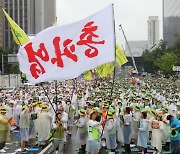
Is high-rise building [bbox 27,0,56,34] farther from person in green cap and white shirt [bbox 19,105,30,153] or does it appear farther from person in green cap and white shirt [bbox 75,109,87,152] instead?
person in green cap and white shirt [bbox 75,109,87,152]

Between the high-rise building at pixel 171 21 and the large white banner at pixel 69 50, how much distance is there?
291 ft

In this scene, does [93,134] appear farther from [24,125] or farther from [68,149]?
[24,125]

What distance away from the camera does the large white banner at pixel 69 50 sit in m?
8.45

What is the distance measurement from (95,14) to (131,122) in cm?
410

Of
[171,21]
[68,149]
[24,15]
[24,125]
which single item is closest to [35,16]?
[24,15]

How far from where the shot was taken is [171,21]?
107625 mm

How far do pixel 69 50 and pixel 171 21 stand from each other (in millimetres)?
102299

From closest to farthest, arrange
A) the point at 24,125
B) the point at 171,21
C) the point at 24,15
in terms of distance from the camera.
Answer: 1. the point at 24,125
2. the point at 171,21
3. the point at 24,15

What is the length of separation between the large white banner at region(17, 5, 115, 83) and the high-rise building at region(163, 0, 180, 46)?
88.8 meters

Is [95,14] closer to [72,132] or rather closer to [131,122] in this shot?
[131,122]

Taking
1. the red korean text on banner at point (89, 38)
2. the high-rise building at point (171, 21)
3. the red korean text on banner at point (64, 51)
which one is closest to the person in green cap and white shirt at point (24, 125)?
the red korean text on banner at point (64, 51)

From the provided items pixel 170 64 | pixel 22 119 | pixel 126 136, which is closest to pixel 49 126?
pixel 22 119

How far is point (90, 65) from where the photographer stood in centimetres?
842

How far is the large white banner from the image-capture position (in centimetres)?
845
